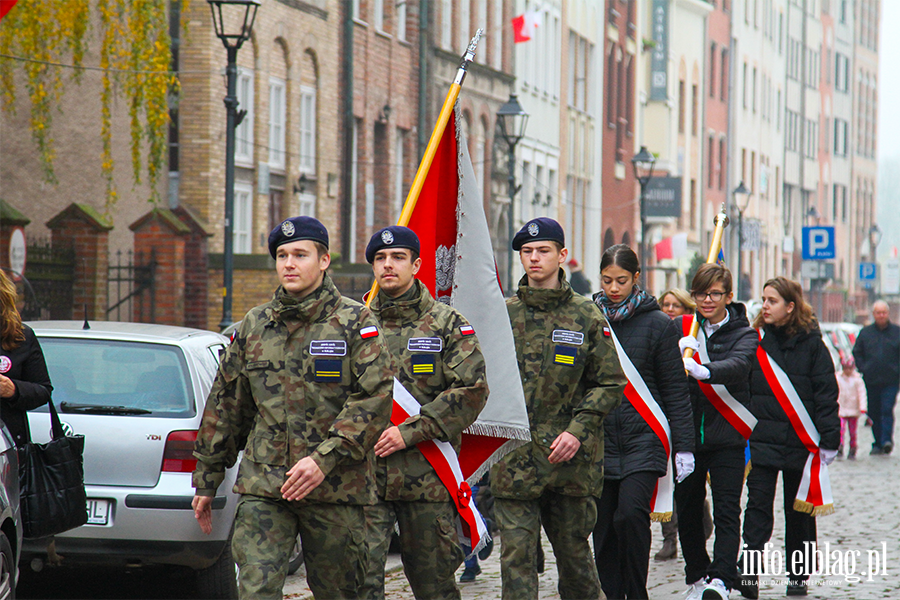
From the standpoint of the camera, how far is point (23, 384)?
6941 millimetres

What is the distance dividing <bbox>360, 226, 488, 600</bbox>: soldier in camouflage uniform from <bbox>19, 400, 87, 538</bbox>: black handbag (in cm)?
153

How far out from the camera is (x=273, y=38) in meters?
27.0

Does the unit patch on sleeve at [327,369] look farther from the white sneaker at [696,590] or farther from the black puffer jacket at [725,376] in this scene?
the white sneaker at [696,590]

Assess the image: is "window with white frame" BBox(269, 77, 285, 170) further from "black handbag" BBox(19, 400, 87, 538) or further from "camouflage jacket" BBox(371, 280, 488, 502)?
"camouflage jacket" BBox(371, 280, 488, 502)

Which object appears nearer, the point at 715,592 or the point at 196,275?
the point at 715,592

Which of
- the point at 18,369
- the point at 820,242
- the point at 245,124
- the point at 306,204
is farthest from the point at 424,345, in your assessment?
the point at 820,242

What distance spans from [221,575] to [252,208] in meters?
18.7

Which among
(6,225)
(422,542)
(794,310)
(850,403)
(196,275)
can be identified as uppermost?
(6,225)

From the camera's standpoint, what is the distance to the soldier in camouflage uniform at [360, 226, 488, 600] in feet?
20.6

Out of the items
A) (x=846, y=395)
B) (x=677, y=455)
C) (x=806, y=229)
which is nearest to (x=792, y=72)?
(x=806, y=229)

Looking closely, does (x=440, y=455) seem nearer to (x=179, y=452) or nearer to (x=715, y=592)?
(x=179, y=452)

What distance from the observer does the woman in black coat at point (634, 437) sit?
24.2ft

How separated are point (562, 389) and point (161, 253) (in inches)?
619

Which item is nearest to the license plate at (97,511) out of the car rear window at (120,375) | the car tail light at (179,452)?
the car tail light at (179,452)
